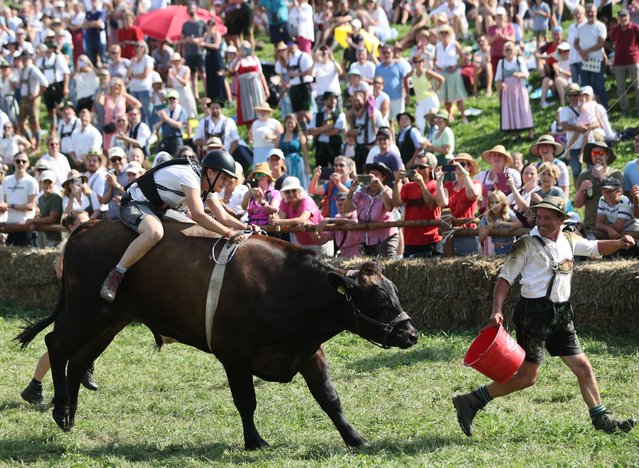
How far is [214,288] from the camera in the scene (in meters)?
8.58

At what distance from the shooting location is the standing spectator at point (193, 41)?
79.3 ft

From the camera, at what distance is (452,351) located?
11.5 m

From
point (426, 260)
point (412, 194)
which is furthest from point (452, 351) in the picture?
point (412, 194)

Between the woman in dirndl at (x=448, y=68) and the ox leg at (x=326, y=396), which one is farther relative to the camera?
the woman in dirndl at (x=448, y=68)

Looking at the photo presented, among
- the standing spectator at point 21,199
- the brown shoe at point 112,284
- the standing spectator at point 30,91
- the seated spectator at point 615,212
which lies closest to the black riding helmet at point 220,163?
the brown shoe at point 112,284

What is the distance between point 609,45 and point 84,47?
1306cm

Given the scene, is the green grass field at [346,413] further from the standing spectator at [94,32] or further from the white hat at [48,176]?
the standing spectator at [94,32]

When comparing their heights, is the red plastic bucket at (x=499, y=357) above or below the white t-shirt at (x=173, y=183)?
below

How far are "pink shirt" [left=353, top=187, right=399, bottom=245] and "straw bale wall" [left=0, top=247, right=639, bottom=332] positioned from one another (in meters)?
Answer: 0.69

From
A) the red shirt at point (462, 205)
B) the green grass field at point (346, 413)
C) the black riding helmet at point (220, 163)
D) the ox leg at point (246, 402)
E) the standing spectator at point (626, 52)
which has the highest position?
the black riding helmet at point (220, 163)

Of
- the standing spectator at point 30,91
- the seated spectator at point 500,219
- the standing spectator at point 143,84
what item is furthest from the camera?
the standing spectator at point 30,91

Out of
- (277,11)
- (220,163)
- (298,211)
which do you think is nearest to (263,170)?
(298,211)

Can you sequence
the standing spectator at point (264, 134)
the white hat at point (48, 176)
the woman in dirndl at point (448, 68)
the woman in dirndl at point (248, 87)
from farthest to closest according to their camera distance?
the woman in dirndl at point (248, 87), the woman in dirndl at point (448, 68), the standing spectator at point (264, 134), the white hat at point (48, 176)

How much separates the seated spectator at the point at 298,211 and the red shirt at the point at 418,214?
1141 millimetres
